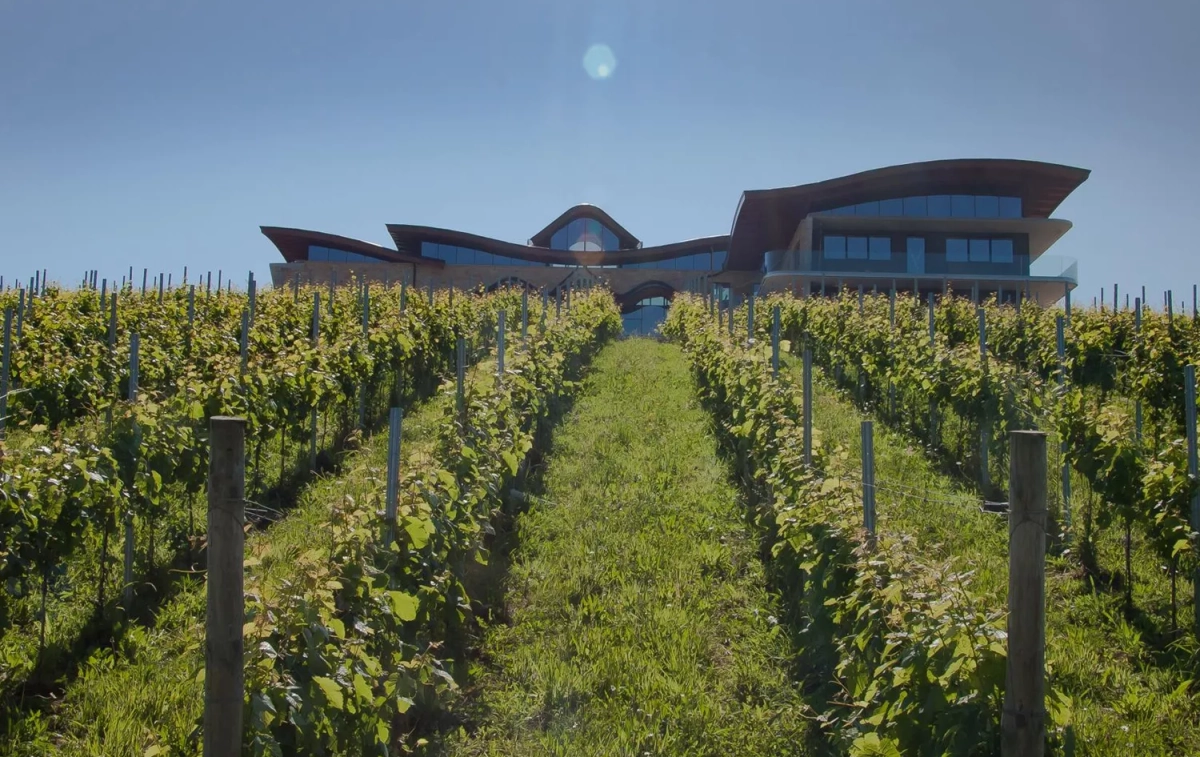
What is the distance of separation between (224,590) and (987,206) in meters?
34.2

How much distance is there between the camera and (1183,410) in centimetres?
975

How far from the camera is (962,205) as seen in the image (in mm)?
32375

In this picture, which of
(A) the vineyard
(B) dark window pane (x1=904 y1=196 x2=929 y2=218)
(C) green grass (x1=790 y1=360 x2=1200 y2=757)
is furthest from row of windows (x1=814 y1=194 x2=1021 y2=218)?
(C) green grass (x1=790 y1=360 x2=1200 y2=757)

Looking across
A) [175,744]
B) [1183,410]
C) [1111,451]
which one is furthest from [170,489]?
[1183,410]

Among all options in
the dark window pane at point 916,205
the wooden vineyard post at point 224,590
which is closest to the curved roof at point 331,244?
the dark window pane at point 916,205

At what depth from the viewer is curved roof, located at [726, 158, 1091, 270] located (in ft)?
102

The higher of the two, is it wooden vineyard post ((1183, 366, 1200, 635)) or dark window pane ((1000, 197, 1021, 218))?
dark window pane ((1000, 197, 1021, 218))

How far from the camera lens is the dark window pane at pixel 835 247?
32.0 meters

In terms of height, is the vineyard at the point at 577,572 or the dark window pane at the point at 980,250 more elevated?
the dark window pane at the point at 980,250

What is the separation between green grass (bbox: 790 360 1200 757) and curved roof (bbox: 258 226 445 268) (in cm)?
3448

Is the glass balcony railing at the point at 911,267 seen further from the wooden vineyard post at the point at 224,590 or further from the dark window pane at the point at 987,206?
the wooden vineyard post at the point at 224,590

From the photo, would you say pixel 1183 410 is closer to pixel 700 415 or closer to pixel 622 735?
pixel 700 415

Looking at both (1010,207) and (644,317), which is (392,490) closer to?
(1010,207)

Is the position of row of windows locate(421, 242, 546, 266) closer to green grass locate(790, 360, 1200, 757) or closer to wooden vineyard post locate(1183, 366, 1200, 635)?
green grass locate(790, 360, 1200, 757)
